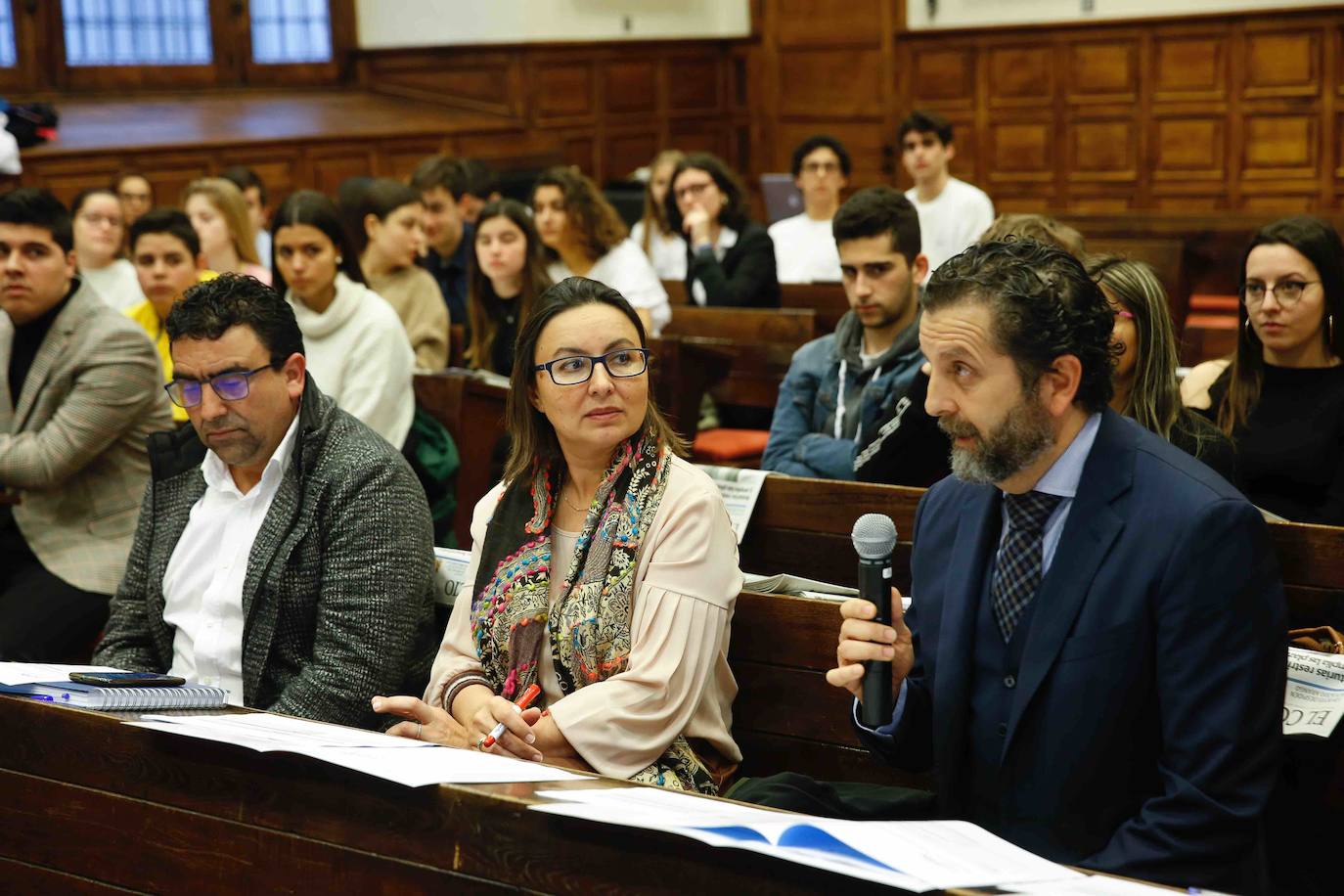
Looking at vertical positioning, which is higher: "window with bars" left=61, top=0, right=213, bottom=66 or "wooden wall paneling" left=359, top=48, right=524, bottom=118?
"window with bars" left=61, top=0, right=213, bottom=66

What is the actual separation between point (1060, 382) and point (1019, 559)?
24 centimetres

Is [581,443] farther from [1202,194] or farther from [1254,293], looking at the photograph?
[1202,194]

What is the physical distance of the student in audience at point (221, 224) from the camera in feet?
19.4

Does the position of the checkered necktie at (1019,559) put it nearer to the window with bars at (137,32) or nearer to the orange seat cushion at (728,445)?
the orange seat cushion at (728,445)

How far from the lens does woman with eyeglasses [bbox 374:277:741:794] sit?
2.23 meters

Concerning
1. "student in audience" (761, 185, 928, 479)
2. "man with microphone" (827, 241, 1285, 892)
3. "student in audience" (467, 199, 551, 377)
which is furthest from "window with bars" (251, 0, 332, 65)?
"man with microphone" (827, 241, 1285, 892)

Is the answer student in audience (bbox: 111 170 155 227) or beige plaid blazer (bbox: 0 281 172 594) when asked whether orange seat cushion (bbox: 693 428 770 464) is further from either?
student in audience (bbox: 111 170 155 227)

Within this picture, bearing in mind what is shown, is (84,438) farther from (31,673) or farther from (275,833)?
(275,833)

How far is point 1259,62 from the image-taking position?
955cm

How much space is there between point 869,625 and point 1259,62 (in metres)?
8.92

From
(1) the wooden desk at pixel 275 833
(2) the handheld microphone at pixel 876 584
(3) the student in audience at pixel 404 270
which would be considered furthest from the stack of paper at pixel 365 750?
(3) the student in audience at pixel 404 270

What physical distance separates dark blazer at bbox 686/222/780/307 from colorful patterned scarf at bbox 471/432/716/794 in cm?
378

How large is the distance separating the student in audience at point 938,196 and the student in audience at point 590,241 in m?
2.13

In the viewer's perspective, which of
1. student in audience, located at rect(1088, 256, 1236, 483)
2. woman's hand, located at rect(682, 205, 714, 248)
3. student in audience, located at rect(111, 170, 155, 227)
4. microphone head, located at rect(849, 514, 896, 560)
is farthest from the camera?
student in audience, located at rect(111, 170, 155, 227)
